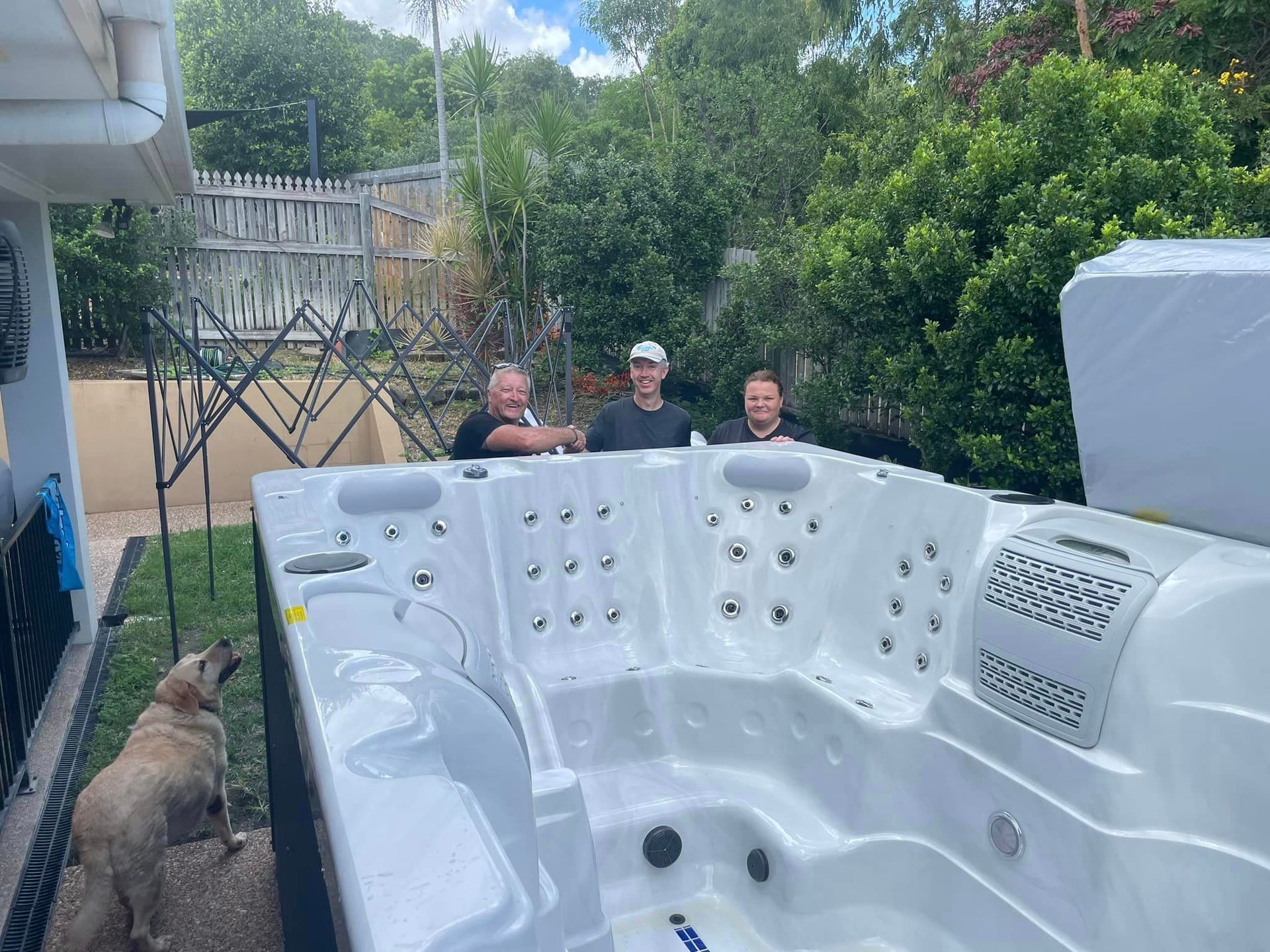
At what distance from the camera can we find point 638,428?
387 cm

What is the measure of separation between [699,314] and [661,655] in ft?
17.4

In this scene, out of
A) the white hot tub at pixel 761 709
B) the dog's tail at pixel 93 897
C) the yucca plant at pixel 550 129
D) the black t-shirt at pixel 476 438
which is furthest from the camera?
the yucca plant at pixel 550 129

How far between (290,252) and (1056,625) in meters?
9.66

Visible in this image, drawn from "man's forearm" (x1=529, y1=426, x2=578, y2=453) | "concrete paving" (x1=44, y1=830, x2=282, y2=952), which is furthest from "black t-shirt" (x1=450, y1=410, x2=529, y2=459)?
"concrete paving" (x1=44, y1=830, x2=282, y2=952)

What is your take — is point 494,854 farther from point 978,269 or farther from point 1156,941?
point 978,269

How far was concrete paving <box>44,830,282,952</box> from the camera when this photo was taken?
2113mm

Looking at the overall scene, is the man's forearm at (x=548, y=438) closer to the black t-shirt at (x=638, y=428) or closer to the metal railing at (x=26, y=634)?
the black t-shirt at (x=638, y=428)

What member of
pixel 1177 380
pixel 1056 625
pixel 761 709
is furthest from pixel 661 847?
pixel 1177 380

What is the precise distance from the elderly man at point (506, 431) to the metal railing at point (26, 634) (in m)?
1.51

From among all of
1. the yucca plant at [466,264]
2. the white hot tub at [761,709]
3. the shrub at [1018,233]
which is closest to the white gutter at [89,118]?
the white hot tub at [761,709]

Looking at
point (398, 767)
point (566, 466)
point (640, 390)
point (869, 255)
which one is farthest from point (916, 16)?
point (398, 767)

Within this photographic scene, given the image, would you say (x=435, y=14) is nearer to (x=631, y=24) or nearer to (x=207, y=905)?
(x=631, y=24)

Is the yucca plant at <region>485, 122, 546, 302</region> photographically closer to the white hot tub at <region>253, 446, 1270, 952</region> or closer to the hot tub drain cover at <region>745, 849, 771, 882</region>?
the white hot tub at <region>253, 446, 1270, 952</region>

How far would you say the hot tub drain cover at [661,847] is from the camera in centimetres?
230
